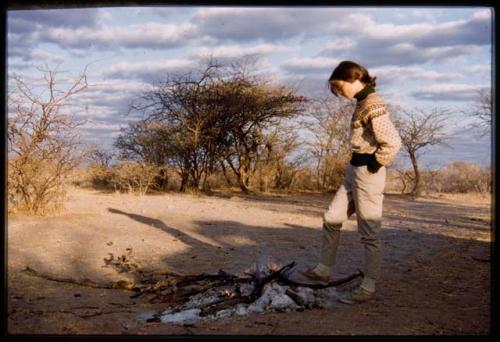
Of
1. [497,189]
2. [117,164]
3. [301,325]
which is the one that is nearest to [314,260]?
[301,325]

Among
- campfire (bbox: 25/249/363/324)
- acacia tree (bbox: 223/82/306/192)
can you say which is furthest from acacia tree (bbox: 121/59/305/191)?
campfire (bbox: 25/249/363/324)

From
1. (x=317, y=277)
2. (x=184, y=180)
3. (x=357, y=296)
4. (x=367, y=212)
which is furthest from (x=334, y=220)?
(x=184, y=180)

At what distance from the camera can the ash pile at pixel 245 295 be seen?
12.6 ft

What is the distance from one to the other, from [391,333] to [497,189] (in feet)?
4.18

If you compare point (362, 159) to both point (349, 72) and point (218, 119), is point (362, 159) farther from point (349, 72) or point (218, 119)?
point (218, 119)

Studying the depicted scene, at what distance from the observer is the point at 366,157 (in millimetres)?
4195

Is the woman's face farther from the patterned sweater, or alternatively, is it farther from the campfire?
the campfire

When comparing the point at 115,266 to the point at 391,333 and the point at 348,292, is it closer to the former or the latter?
the point at 348,292

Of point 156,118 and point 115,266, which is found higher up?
point 156,118

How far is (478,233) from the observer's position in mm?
8469

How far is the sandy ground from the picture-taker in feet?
11.8

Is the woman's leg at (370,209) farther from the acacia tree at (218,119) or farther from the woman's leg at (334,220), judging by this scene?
the acacia tree at (218,119)

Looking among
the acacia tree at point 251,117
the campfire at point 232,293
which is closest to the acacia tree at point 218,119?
the acacia tree at point 251,117

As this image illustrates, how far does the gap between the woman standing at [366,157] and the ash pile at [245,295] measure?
9.8 inches
